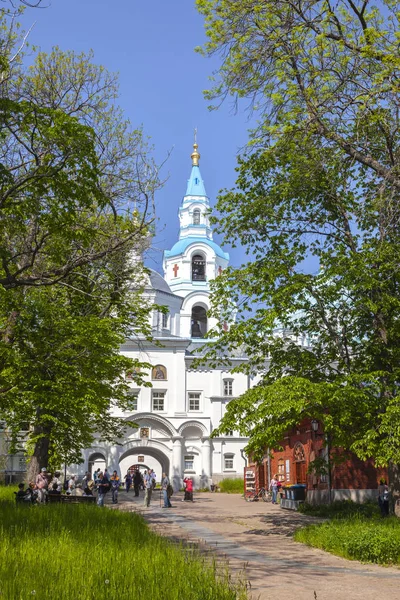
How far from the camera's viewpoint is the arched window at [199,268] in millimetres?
63406

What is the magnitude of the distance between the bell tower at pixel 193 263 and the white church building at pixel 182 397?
9 centimetres

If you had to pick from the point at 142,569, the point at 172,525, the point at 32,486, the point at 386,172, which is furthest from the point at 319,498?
the point at 142,569

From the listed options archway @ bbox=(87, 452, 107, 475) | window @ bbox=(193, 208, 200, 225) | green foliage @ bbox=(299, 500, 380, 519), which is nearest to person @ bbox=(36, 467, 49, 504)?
green foliage @ bbox=(299, 500, 380, 519)

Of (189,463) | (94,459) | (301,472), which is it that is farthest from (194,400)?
(301,472)

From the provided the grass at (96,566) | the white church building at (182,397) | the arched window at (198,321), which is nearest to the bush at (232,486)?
the white church building at (182,397)

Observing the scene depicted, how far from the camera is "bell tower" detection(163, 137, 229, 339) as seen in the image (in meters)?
60.9

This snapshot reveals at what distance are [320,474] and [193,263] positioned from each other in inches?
1722

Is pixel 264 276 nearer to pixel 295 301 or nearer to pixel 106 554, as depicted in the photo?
pixel 295 301

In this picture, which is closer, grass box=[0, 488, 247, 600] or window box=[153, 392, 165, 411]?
grass box=[0, 488, 247, 600]

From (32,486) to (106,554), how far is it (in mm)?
11494

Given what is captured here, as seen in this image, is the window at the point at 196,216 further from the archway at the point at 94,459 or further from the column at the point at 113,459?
the column at the point at 113,459

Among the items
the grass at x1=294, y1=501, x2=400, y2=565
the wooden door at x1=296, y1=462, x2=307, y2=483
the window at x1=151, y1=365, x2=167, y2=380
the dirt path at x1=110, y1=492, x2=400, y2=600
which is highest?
the window at x1=151, y1=365, x2=167, y2=380

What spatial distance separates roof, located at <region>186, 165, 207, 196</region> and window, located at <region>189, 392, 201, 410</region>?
23.1m

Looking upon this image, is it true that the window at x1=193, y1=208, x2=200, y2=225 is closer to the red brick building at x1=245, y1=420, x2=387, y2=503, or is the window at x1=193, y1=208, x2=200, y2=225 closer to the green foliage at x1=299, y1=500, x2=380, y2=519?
the red brick building at x1=245, y1=420, x2=387, y2=503
